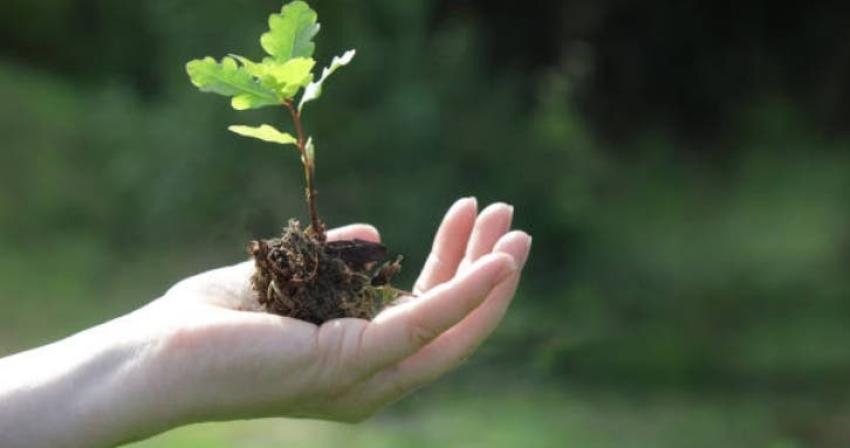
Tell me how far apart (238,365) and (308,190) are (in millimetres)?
322

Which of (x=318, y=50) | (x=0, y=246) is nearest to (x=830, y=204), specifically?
(x=318, y=50)

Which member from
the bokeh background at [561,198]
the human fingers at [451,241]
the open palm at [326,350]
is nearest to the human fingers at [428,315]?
the open palm at [326,350]

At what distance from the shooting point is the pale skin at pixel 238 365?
1.78 m

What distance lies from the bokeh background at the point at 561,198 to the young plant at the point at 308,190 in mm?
2703

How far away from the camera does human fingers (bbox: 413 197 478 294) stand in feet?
6.91

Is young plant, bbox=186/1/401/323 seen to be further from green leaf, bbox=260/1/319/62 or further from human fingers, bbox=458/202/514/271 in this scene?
human fingers, bbox=458/202/514/271

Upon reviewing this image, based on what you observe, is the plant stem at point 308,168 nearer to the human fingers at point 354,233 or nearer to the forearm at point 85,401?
the human fingers at point 354,233


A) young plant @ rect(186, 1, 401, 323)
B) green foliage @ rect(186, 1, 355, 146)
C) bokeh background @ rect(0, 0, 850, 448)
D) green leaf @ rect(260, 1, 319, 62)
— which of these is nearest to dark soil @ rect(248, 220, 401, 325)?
young plant @ rect(186, 1, 401, 323)

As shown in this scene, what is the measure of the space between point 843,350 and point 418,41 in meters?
2.26

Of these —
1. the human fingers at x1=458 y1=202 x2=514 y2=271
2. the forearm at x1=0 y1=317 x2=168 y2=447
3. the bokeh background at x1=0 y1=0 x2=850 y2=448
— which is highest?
the bokeh background at x1=0 y1=0 x2=850 y2=448

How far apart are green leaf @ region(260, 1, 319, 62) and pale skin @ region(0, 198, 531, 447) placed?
0.41 metres

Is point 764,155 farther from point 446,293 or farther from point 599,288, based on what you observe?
point 446,293

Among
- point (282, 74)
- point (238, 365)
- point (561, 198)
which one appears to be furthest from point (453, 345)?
point (561, 198)

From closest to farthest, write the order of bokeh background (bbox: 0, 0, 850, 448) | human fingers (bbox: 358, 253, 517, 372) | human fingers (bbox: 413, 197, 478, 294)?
human fingers (bbox: 358, 253, 517, 372)
human fingers (bbox: 413, 197, 478, 294)
bokeh background (bbox: 0, 0, 850, 448)
